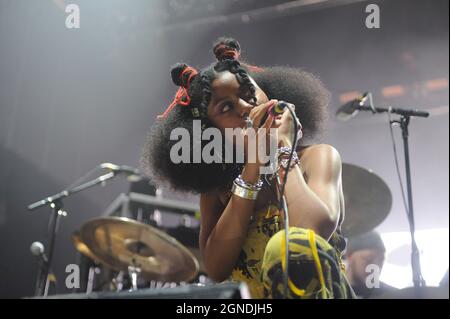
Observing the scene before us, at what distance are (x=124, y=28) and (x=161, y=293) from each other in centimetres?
405

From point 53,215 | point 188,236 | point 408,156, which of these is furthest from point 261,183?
point 188,236

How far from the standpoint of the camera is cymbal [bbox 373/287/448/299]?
6.57ft

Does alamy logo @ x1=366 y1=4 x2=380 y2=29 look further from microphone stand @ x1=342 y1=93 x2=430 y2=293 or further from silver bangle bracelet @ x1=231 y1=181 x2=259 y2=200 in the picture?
silver bangle bracelet @ x1=231 y1=181 x2=259 y2=200

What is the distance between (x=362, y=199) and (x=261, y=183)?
1.53 m

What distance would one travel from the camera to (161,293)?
0.88 m

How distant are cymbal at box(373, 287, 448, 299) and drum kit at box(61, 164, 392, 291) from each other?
1.92ft

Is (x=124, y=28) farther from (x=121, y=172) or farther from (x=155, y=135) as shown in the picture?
(x=155, y=135)

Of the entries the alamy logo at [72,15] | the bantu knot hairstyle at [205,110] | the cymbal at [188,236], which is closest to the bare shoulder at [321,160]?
the bantu knot hairstyle at [205,110]

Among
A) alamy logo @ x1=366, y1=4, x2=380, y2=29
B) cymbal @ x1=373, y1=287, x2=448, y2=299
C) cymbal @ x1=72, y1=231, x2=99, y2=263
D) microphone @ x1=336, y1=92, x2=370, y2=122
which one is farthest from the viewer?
alamy logo @ x1=366, y1=4, x2=380, y2=29

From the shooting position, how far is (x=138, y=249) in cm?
363

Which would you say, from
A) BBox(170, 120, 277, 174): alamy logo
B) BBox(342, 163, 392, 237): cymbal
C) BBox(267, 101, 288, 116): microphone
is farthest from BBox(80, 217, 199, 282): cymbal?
BBox(267, 101, 288, 116): microphone

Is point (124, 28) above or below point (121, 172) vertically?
above
